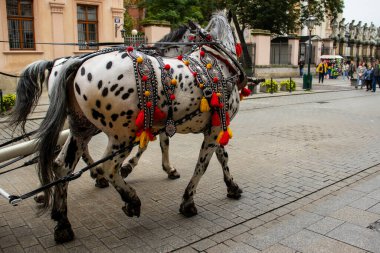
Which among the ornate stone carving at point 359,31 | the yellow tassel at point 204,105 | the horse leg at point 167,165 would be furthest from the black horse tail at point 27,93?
the ornate stone carving at point 359,31

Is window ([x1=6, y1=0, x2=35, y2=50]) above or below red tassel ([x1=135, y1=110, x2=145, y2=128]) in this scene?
above

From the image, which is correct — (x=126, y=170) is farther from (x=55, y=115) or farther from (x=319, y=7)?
(x=319, y=7)

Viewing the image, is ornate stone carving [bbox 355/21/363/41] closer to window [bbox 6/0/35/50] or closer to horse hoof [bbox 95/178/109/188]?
window [bbox 6/0/35/50]

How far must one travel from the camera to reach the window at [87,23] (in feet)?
61.8

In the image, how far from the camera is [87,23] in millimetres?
19062

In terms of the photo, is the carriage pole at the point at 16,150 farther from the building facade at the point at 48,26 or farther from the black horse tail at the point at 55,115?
the building facade at the point at 48,26

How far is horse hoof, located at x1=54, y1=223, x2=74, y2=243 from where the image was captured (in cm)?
346

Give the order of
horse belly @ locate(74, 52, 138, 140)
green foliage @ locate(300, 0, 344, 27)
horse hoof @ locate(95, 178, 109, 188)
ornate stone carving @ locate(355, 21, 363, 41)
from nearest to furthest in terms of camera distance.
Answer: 1. horse belly @ locate(74, 52, 138, 140)
2. horse hoof @ locate(95, 178, 109, 188)
3. green foliage @ locate(300, 0, 344, 27)
4. ornate stone carving @ locate(355, 21, 363, 41)

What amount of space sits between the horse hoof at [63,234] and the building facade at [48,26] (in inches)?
553

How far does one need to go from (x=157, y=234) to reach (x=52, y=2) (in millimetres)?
16506

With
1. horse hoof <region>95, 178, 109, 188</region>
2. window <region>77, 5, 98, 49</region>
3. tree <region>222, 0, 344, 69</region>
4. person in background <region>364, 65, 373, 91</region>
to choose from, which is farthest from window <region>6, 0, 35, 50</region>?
person in background <region>364, 65, 373, 91</region>

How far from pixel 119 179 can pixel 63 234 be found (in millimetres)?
713

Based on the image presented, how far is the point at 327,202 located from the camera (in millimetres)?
4578

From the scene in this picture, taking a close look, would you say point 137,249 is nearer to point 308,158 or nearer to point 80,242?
point 80,242
